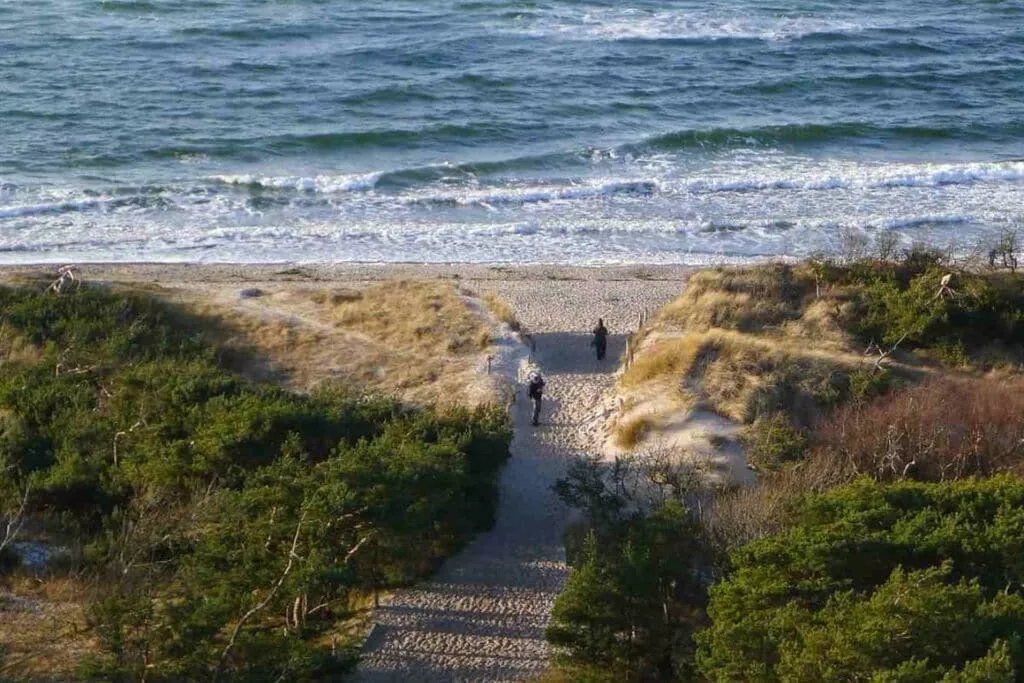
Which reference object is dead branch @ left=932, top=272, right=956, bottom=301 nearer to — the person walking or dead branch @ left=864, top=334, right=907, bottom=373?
dead branch @ left=864, top=334, right=907, bottom=373

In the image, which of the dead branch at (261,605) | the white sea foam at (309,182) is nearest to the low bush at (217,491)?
the dead branch at (261,605)

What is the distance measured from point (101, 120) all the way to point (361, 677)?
96.8 ft

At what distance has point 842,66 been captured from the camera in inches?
1953

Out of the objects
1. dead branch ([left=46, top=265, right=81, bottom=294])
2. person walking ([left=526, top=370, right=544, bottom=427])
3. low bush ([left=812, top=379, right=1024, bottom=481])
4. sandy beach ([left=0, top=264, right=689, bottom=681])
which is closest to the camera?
sandy beach ([left=0, top=264, right=689, bottom=681])

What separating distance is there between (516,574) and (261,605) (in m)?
4.42

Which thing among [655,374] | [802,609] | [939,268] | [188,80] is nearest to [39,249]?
[188,80]

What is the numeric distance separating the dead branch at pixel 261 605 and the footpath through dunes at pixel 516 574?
152cm

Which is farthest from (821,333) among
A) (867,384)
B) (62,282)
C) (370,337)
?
(62,282)

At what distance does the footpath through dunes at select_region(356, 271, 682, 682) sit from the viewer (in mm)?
15562

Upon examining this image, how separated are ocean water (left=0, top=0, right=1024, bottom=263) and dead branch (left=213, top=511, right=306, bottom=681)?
18.3m

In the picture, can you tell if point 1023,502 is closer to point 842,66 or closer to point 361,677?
point 361,677

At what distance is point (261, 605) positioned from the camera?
13883 millimetres

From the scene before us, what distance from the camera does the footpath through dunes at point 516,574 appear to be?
15.6 meters

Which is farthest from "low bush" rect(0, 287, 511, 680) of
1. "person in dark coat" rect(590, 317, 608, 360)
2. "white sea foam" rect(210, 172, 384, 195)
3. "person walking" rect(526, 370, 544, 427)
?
"white sea foam" rect(210, 172, 384, 195)
